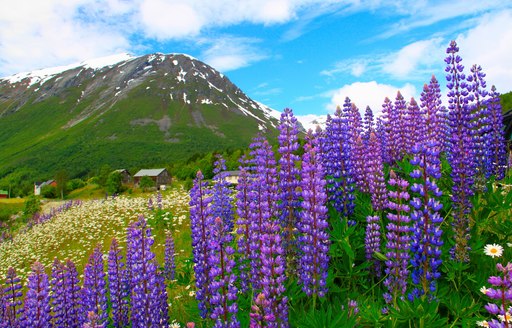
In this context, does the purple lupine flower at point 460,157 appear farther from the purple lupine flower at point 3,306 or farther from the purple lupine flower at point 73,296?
the purple lupine flower at point 3,306

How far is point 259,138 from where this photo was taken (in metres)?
5.12

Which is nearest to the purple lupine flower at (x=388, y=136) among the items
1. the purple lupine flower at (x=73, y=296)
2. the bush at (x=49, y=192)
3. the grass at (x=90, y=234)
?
the purple lupine flower at (x=73, y=296)

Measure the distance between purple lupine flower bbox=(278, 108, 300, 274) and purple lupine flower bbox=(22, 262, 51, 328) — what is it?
2954 mm

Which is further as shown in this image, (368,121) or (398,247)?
(368,121)

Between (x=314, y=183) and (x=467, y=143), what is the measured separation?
2.49 metres

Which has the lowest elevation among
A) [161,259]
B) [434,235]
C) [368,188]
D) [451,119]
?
[161,259]

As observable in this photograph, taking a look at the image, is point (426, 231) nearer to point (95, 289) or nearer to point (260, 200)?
point (260, 200)

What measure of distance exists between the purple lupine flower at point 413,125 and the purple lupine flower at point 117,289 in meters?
4.85

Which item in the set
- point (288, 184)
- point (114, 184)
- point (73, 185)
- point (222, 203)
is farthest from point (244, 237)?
point (73, 185)

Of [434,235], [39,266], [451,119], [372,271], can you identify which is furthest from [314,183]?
[39,266]

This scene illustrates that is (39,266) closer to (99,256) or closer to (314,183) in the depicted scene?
(99,256)

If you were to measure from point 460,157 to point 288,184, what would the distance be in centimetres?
217

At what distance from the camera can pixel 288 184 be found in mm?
4633

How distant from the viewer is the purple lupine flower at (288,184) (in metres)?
4.47
